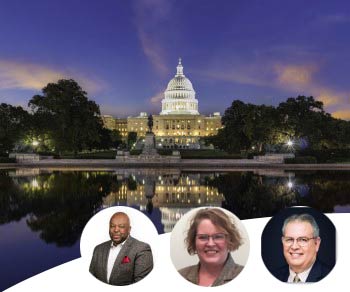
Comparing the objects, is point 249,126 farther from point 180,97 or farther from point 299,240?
point 180,97

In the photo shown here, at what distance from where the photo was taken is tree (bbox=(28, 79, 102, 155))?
5144cm

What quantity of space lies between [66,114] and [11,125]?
686cm

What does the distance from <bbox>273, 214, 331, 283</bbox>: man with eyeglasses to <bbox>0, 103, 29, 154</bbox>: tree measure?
50863mm

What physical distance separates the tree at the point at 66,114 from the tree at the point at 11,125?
5.91 feet

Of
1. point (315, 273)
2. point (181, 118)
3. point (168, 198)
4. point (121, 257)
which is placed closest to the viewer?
point (315, 273)

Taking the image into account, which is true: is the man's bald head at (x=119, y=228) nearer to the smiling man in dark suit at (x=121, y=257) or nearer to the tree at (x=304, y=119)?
the smiling man in dark suit at (x=121, y=257)

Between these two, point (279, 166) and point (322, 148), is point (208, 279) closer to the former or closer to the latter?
point (279, 166)

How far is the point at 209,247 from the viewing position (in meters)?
4.74

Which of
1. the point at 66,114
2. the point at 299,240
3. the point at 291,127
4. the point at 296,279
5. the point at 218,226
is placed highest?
the point at 66,114

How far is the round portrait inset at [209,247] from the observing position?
474cm

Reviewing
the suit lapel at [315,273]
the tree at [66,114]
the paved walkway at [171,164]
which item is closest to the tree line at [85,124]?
the tree at [66,114]

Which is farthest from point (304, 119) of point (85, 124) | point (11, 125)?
point (11, 125)

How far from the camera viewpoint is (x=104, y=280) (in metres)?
5.13

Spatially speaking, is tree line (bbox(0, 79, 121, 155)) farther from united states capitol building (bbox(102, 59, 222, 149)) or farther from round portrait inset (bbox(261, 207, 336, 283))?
united states capitol building (bbox(102, 59, 222, 149))
